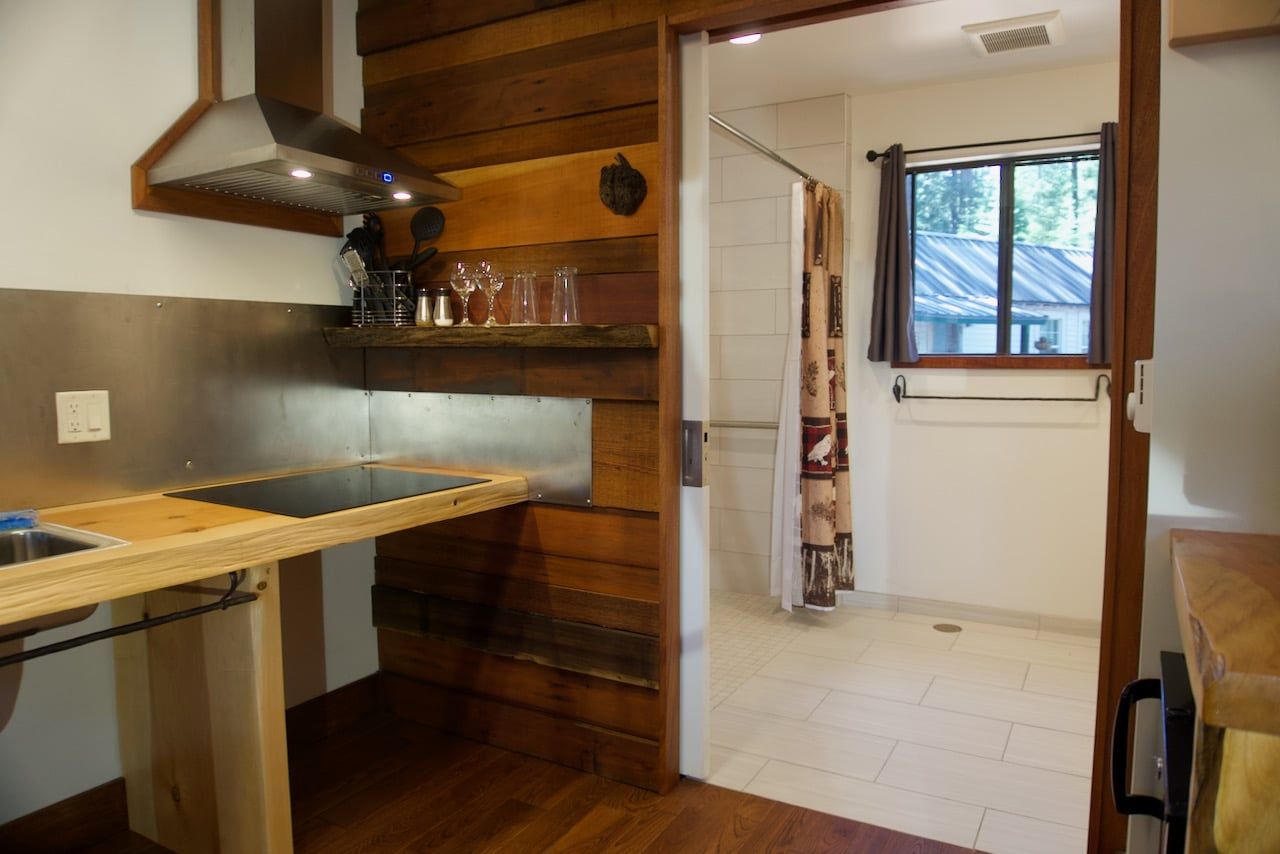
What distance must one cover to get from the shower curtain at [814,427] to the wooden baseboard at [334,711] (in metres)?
1.80

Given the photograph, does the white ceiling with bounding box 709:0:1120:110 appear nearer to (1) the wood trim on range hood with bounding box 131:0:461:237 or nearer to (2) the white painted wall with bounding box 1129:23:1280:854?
(1) the wood trim on range hood with bounding box 131:0:461:237

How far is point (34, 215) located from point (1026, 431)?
352 cm

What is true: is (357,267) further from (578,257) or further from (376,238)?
(578,257)

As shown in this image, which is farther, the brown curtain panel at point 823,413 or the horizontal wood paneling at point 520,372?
the brown curtain panel at point 823,413

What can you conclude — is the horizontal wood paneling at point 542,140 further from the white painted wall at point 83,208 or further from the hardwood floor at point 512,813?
the hardwood floor at point 512,813

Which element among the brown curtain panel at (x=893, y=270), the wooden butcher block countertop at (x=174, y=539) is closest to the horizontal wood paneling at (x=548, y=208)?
the wooden butcher block countertop at (x=174, y=539)

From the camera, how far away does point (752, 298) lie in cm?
419

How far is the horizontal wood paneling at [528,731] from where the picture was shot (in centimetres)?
236

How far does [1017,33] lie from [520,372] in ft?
7.28

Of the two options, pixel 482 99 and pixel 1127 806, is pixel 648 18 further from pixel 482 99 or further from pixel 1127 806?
pixel 1127 806

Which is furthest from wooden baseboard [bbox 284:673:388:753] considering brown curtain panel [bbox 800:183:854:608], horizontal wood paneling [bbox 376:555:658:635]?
brown curtain panel [bbox 800:183:854:608]

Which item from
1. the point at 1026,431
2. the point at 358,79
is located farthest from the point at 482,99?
the point at 1026,431

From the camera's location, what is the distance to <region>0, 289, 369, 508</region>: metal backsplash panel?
6.38ft

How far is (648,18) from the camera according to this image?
2.22m
